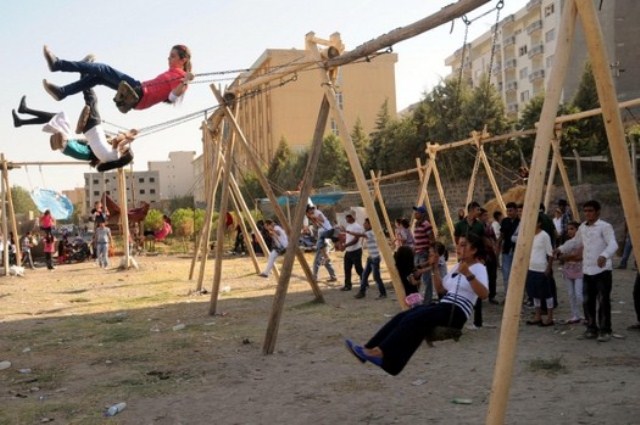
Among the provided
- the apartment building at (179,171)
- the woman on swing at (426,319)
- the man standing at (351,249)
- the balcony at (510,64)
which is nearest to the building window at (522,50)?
the balcony at (510,64)

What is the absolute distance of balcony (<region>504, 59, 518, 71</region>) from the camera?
6625 centimetres

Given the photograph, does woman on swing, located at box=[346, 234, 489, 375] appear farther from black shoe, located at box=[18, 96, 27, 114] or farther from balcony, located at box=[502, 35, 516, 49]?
balcony, located at box=[502, 35, 516, 49]

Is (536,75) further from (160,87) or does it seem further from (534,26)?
(160,87)

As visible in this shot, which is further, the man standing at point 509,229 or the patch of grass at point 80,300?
the patch of grass at point 80,300

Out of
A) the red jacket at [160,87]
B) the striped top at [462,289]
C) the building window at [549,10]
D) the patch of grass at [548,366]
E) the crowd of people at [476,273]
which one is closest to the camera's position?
the crowd of people at [476,273]


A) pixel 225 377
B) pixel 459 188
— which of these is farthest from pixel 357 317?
pixel 459 188

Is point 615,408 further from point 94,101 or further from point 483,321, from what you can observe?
point 94,101

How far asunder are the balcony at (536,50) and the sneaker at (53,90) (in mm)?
59479

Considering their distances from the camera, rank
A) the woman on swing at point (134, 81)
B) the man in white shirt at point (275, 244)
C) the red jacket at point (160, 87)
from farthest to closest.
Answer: the man in white shirt at point (275, 244) → the red jacket at point (160, 87) → the woman on swing at point (134, 81)

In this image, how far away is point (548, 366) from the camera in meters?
6.61

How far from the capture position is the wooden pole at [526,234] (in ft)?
13.8

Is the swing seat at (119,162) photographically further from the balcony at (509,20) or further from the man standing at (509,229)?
the balcony at (509,20)

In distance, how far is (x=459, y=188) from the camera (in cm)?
3006

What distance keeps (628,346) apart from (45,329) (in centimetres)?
853
